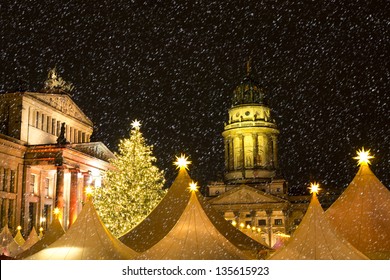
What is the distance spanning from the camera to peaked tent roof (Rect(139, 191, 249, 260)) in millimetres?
14414

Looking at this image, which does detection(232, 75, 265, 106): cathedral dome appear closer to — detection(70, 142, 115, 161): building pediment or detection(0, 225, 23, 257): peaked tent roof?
detection(70, 142, 115, 161): building pediment

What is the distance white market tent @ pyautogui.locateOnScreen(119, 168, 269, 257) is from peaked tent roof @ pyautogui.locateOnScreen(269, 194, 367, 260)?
5.70m

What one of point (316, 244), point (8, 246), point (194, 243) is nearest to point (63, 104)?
point (8, 246)

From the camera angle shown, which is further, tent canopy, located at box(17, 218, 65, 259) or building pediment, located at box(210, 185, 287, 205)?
building pediment, located at box(210, 185, 287, 205)

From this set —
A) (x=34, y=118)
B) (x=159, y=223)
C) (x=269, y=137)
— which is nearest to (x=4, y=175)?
(x=34, y=118)

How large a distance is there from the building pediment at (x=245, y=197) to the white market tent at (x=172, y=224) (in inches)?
2289

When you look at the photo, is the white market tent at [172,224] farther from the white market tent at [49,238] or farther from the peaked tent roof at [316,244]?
the peaked tent roof at [316,244]

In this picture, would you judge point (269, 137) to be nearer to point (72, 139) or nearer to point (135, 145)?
point (72, 139)

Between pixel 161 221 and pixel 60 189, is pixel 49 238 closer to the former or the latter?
pixel 161 221

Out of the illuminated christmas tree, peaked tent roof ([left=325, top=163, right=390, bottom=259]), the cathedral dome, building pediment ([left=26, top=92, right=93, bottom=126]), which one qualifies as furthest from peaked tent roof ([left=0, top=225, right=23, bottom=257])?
the cathedral dome

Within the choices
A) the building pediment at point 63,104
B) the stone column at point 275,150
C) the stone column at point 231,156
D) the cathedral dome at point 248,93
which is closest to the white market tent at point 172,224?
the building pediment at point 63,104

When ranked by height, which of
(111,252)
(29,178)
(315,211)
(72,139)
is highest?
(72,139)

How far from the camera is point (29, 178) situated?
1951 inches

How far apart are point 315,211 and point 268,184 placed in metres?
69.4
